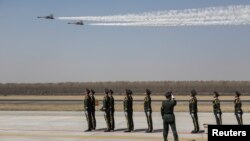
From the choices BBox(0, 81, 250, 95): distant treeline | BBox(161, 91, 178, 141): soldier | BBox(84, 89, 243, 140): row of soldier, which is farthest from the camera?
BBox(0, 81, 250, 95): distant treeline

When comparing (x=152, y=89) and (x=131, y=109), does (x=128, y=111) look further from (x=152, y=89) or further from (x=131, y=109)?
(x=152, y=89)

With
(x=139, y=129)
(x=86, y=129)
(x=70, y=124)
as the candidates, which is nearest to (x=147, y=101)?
(x=139, y=129)

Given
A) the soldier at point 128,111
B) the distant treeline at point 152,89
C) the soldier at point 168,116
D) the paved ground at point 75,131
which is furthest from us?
the distant treeline at point 152,89

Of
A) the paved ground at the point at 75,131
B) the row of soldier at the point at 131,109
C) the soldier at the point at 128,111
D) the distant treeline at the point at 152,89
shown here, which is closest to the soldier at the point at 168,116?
the paved ground at the point at 75,131

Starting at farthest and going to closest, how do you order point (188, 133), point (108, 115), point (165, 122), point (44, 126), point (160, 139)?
point (44, 126)
point (108, 115)
point (188, 133)
point (160, 139)
point (165, 122)

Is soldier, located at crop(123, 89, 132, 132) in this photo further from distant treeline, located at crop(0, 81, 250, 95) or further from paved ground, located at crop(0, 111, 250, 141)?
distant treeline, located at crop(0, 81, 250, 95)

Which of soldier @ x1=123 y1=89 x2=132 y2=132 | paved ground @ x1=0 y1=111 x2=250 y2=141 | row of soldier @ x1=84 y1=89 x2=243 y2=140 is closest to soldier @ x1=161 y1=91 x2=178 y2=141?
paved ground @ x1=0 y1=111 x2=250 y2=141

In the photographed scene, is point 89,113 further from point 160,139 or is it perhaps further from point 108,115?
point 160,139

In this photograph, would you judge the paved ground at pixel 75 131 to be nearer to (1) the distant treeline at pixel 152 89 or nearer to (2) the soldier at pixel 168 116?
(2) the soldier at pixel 168 116

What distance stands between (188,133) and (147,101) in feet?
7.49

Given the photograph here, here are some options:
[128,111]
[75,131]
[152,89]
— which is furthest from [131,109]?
[152,89]

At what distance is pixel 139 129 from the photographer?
809 inches

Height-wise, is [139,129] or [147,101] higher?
[147,101]

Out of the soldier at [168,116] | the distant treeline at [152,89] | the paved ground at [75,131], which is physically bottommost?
the paved ground at [75,131]
